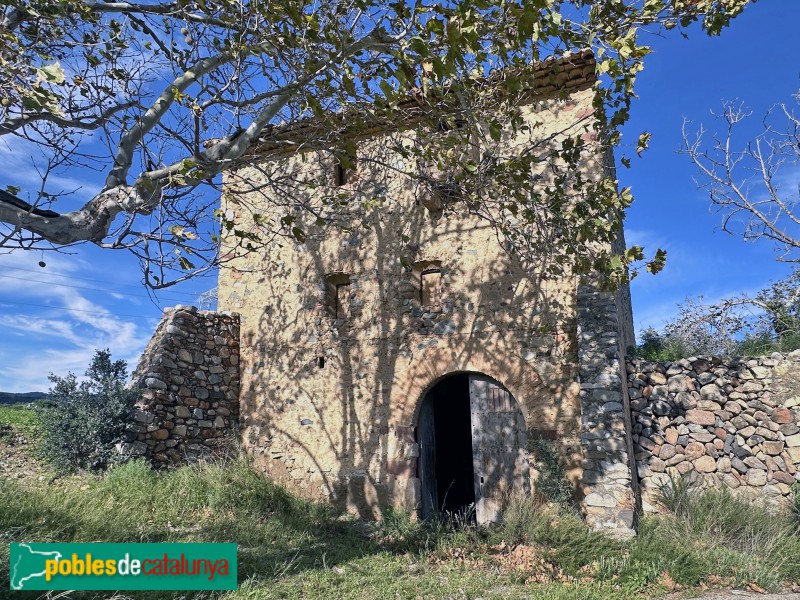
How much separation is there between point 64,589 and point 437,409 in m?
6.07

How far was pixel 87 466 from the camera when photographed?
6.80m

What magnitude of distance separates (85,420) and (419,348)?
4588 mm

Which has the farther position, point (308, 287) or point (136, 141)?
point (308, 287)

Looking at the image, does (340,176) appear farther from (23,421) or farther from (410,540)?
(23,421)

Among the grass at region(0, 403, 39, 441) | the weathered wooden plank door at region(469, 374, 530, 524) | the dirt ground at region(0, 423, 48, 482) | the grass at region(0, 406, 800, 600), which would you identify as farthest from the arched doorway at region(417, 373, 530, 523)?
the grass at region(0, 403, 39, 441)

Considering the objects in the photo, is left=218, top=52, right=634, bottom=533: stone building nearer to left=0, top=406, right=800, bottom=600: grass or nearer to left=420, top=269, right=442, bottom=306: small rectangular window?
left=420, top=269, right=442, bottom=306: small rectangular window

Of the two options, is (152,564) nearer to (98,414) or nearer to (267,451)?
(98,414)

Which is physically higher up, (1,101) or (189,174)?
(1,101)

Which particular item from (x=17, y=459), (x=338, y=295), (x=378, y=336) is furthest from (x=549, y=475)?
(x=17, y=459)

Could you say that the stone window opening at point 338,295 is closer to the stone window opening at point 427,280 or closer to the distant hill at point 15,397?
the stone window opening at point 427,280

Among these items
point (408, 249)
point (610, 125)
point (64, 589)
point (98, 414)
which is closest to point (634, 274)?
point (610, 125)

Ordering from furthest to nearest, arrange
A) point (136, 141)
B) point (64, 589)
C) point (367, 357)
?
point (367, 357), point (136, 141), point (64, 589)

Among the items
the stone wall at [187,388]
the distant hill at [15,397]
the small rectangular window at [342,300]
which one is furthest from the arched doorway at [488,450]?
the distant hill at [15,397]

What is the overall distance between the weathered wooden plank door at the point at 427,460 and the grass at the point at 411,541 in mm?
461
